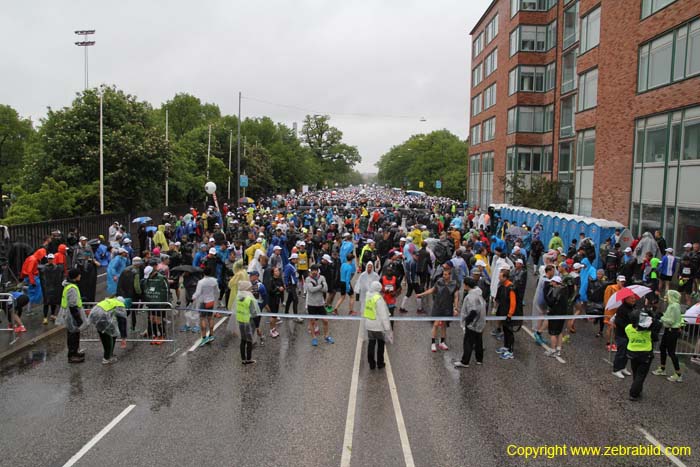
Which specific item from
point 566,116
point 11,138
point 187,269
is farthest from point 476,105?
A: point 11,138

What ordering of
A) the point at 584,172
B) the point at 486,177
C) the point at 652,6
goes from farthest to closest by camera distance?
the point at 486,177 < the point at 584,172 < the point at 652,6

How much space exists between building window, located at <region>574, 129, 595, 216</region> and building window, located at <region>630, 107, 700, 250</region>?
4.91m

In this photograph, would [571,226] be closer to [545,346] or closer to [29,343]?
[545,346]

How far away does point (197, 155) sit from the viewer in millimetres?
46375

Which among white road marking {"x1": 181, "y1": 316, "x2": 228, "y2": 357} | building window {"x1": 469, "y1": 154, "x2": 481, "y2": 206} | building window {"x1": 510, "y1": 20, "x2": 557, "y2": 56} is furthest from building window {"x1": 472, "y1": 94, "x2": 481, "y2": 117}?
white road marking {"x1": 181, "y1": 316, "x2": 228, "y2": 357}

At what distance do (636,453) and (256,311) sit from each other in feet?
20.2

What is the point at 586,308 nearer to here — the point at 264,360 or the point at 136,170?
the point at 264,360

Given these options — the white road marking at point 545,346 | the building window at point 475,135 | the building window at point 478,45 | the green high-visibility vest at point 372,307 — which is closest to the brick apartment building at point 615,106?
the white road marking at point 545,346

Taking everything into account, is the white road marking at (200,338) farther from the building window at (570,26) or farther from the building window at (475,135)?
the building window at (475,135)

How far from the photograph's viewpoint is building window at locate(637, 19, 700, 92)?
1819 centimetres

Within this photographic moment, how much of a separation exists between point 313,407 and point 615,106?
68.3ft

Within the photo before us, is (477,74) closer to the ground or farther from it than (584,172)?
farther from it

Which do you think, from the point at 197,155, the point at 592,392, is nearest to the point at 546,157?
the point at 197,155

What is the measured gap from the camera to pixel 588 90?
27609 mm
